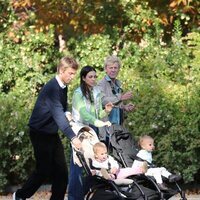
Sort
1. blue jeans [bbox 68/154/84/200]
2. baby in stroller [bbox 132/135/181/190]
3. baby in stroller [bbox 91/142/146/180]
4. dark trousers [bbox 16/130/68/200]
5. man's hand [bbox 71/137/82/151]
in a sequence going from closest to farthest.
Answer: man's hand [bbox 71/137/82/151], baby in stroller [bbox 91/142/146/180], baby in stroller [bbox 132/135/181/190], dark trousers [bbox 16/130/68/200], blue jeans [bbox 68/154/84/200]

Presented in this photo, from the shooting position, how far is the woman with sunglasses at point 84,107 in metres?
9.02

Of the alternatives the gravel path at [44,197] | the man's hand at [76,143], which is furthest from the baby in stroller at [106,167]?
the gravel path at [44,197]

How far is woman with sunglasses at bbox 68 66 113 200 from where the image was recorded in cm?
902

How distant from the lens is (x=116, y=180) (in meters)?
8.53

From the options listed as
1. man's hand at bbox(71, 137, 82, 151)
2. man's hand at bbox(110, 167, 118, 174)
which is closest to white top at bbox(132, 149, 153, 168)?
man's hand at bbox(110, 167, 118, 174)

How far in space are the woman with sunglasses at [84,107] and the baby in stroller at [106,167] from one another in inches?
17.4

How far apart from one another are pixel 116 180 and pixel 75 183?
769mm

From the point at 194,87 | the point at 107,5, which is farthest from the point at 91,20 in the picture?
the point at 194,87

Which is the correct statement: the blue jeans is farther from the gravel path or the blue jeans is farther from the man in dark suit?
the gravel path

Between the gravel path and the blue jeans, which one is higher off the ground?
the blue jeans

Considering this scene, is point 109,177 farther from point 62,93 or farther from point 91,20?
point 91,20

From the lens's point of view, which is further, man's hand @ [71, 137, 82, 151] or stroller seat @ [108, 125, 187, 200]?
stroller seat @ [108, 125, 187, 200]

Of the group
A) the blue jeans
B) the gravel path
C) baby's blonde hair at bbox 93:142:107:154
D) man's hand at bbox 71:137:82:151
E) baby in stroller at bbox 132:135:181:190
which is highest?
man's hand at bbox 71:137:82:151

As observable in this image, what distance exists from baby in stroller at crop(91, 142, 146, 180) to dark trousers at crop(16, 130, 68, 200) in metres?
0.59
